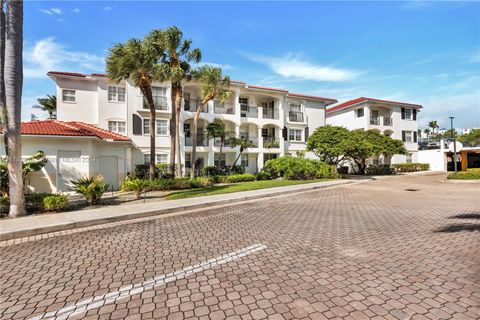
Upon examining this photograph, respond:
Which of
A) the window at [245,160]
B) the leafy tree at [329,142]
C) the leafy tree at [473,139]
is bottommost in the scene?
the window at [245,160]

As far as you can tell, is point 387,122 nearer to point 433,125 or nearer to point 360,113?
point 360,113

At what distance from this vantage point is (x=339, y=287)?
3924 mm

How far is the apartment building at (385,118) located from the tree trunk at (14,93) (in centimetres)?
3725

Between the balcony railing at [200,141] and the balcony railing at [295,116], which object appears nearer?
the balcony railing at [200,141]

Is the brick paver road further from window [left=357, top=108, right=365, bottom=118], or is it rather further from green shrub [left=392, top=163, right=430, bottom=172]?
green shrub [left=392, top=163, right=430, bottom=172]

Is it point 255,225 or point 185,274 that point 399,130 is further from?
point 185,274

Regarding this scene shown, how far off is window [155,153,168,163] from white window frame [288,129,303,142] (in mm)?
15544

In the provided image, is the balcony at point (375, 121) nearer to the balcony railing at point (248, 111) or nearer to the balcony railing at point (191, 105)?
the balcony railing at point (248, 111)

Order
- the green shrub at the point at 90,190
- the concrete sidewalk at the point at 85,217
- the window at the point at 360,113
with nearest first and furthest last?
the concrete sidewalk at the point at 85,217 → the green shrub at the point at 90,190 → the window at the point at 360,113

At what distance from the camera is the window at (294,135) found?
3203cm

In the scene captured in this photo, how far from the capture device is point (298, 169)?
2378cm

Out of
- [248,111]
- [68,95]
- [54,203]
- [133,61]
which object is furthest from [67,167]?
[248,111]

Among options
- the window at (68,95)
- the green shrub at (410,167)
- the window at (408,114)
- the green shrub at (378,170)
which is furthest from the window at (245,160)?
the window at (408,114)

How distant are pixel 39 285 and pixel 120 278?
1305mm
